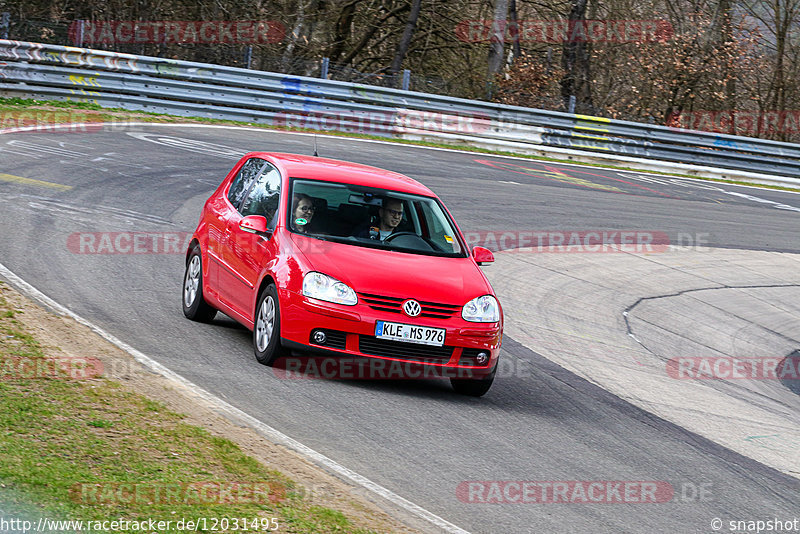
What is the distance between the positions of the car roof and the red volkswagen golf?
0.7 inches

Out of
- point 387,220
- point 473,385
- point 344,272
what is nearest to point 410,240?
point 387,220

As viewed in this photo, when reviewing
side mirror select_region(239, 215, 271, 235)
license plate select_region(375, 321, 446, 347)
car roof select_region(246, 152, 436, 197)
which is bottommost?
license plate select_region(375, 321, 446, 347)

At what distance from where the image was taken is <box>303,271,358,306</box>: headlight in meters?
7.70

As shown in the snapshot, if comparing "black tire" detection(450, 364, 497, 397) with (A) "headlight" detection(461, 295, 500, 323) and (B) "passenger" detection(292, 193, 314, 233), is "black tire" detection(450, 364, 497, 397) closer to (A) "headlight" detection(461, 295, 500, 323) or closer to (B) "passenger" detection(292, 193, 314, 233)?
(A) "headlight" detection(461, 295, 500, 323)

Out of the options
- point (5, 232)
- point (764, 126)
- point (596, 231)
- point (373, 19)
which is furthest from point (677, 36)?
point (5, 232)

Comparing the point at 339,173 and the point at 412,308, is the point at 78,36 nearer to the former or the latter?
the point at 339,173

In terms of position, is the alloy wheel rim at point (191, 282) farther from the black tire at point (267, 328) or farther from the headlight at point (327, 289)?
the headlight at point (327, 289)

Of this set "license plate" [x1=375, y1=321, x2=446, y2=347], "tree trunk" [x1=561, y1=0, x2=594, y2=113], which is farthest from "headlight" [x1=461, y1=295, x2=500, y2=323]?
"tree trunk" [x1=561, y1=0, x2=594, y2=113]

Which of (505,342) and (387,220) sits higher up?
(387,220)

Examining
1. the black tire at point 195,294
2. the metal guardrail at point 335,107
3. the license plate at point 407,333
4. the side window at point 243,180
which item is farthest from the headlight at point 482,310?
the metal guardrail at point 335,107

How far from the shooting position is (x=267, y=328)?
26.5 feet

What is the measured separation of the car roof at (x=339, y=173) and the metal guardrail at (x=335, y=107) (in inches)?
612

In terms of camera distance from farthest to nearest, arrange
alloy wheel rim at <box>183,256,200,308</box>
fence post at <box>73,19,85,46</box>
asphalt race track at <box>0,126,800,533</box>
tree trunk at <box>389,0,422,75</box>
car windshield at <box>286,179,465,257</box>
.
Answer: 1. tree trunk at <box>389,0,422,75</box>
2. fence post at <box>73,19,85,46</box>
3. alloy wheel rim at <box>183,256,200,308</box>
4. car windshield at <box>286,179,465,257</box>
5. asphalt race track at <box>0,126,800,533</box>

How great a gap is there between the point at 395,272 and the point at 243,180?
95.4 inches
